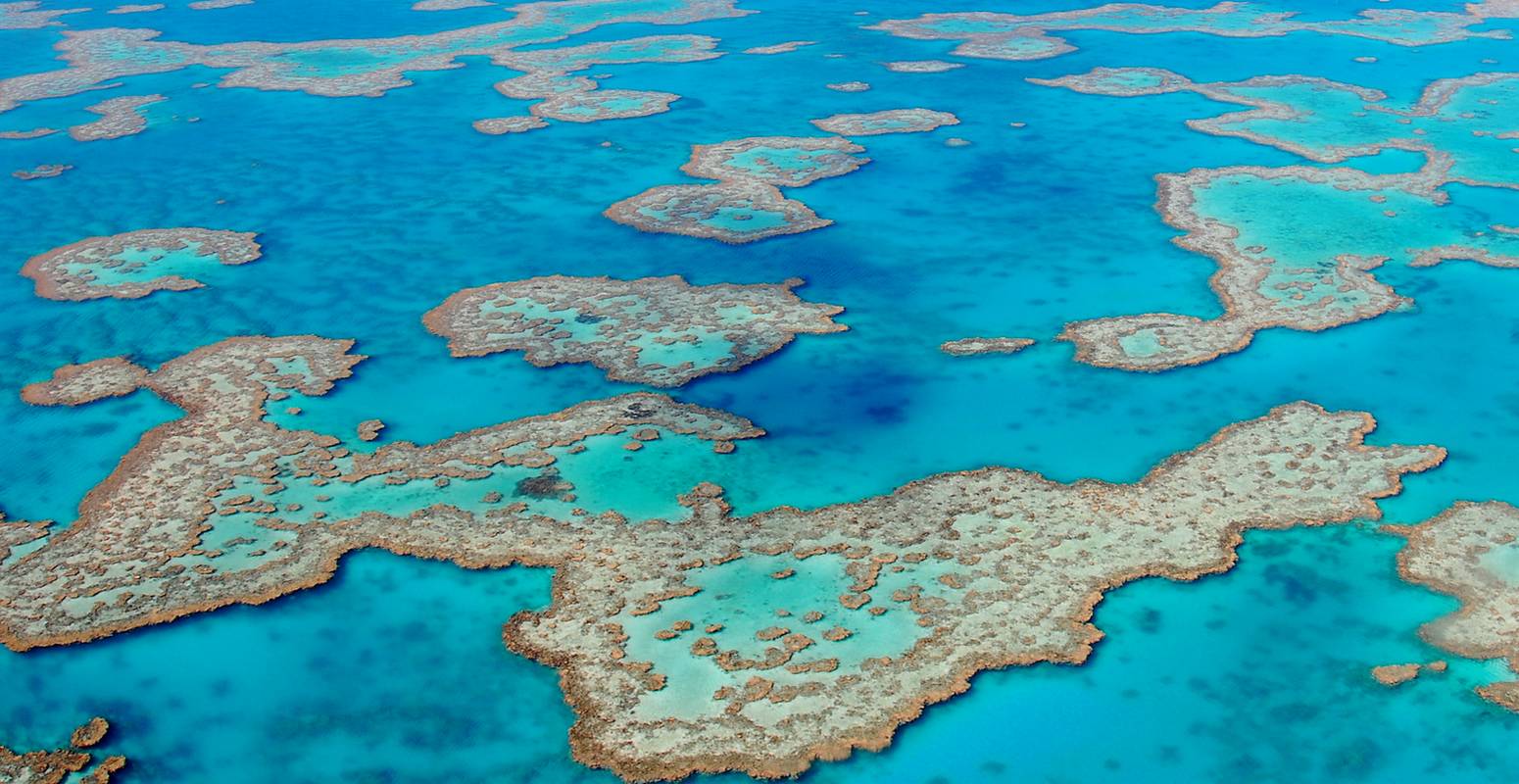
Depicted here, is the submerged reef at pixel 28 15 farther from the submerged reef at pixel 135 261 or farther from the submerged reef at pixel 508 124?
the submerged reef at pixel 135 261

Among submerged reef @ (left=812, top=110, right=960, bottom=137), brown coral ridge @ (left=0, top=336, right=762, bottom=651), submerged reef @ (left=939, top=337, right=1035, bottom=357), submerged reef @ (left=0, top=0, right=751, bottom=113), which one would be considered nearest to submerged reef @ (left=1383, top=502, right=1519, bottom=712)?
submerged reef @ (left=939, top=337, right=1035, bottom=357)

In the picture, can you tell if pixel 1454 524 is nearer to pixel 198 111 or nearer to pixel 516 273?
pixel 516 273

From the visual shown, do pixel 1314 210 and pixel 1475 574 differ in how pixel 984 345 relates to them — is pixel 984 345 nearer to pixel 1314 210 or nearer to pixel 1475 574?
pixel 1475 574

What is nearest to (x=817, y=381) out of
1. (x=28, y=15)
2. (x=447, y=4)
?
(x=447, y=4)

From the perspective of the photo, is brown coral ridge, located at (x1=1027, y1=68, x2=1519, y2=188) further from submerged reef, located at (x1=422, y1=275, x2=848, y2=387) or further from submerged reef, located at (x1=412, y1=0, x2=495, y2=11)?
submerged reef, located at (x1=412, y1=0, x2=495, y2=11)

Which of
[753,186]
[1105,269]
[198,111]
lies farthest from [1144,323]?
[198,111]

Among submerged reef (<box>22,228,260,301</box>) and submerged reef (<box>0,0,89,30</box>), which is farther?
submerged reef (<box>0,0,89,30</box>)
